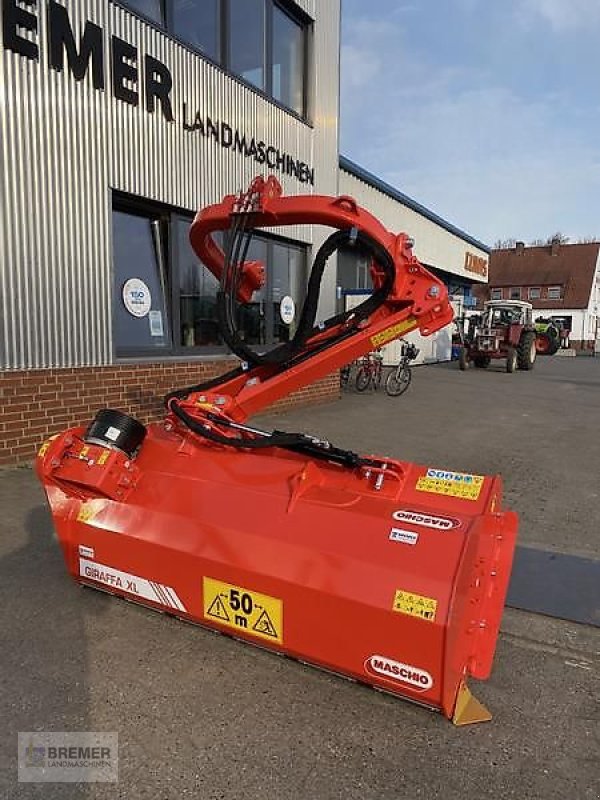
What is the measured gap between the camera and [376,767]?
2.13m

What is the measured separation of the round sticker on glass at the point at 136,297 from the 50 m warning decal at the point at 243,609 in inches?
221

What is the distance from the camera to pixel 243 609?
8.85 ft

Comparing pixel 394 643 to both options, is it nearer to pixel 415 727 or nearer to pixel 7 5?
pixel 415 727

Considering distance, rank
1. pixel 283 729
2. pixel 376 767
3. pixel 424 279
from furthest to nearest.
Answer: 1. pixel 424 279
2. pixel 283 729
3. pixel 376 767

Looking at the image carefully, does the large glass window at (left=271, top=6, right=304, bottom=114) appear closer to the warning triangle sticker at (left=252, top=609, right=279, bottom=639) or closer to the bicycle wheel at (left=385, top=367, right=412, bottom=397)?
the bicycle wheel at (left=385, top=367, right=412, bottom=397)

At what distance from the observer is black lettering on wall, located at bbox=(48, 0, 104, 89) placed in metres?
6.20

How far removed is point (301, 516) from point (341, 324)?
4.47 ft

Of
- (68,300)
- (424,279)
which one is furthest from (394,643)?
(68,300)

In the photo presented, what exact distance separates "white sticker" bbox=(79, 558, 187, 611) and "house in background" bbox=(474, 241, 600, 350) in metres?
51.3

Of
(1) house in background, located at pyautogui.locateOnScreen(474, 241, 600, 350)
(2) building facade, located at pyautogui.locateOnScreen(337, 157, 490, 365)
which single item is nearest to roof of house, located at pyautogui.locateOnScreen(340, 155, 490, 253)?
(2) building facade, located at pyautogui.locateOnScreen(337, 157, 490, 365)

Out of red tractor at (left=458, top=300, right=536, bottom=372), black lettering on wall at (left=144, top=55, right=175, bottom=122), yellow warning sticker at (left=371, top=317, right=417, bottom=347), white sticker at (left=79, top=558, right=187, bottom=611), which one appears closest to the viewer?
white sticker at (left=79, top=558, right=187, bottom=611)

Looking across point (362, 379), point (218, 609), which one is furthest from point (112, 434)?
point (362, 379)

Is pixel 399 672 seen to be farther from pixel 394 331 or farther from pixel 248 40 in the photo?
pixel 248 40

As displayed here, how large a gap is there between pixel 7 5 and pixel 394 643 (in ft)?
22.2
